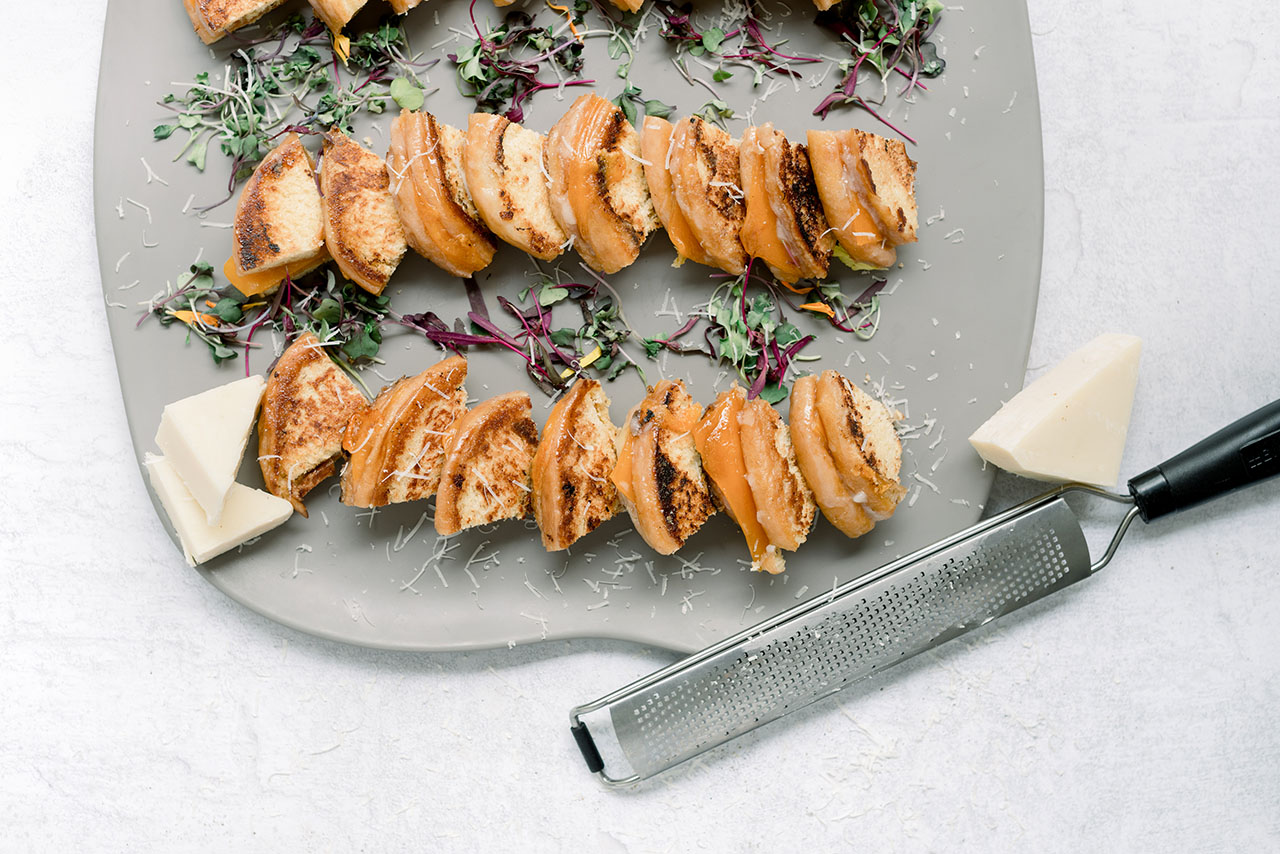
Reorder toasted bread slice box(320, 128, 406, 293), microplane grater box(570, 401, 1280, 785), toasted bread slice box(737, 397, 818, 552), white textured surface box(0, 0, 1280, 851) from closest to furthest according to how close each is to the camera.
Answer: toasted bread slice box(737, 397, 818, 552) < toasted bread slice box(320, 128, 406, 293) < microplane grater box(570, 401, 1280, 785) < white textured surface box(0, 0, 1280, 851)

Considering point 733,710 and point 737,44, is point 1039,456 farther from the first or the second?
point 737,44

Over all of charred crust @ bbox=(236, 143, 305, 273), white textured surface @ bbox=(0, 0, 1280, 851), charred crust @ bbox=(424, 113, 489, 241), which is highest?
charred crust @ bbox=(424, 113, 489, 241)

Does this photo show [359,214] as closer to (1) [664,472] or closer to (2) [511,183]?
(2) [511,183]

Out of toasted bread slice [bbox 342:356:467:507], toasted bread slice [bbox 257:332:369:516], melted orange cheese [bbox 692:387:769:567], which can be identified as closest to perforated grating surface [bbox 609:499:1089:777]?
melted orange cheese [bbox 692:387:769:567]

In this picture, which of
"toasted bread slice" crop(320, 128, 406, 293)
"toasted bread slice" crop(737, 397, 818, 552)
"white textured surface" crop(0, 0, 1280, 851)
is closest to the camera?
"toasted bread slice" crop(737, 397, 818, 552)

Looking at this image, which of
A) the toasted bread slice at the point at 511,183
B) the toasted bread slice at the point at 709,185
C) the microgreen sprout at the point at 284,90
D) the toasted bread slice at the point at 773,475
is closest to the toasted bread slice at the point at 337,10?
the microgreen sprout at the point at 284,90

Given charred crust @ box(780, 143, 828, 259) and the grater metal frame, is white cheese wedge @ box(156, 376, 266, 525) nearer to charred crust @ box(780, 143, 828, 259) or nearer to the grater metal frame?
the grater metal frame

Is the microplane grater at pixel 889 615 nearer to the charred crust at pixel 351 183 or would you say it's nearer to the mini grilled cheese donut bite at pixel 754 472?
the mini grilled cheese donut bite at pixel 754 472
